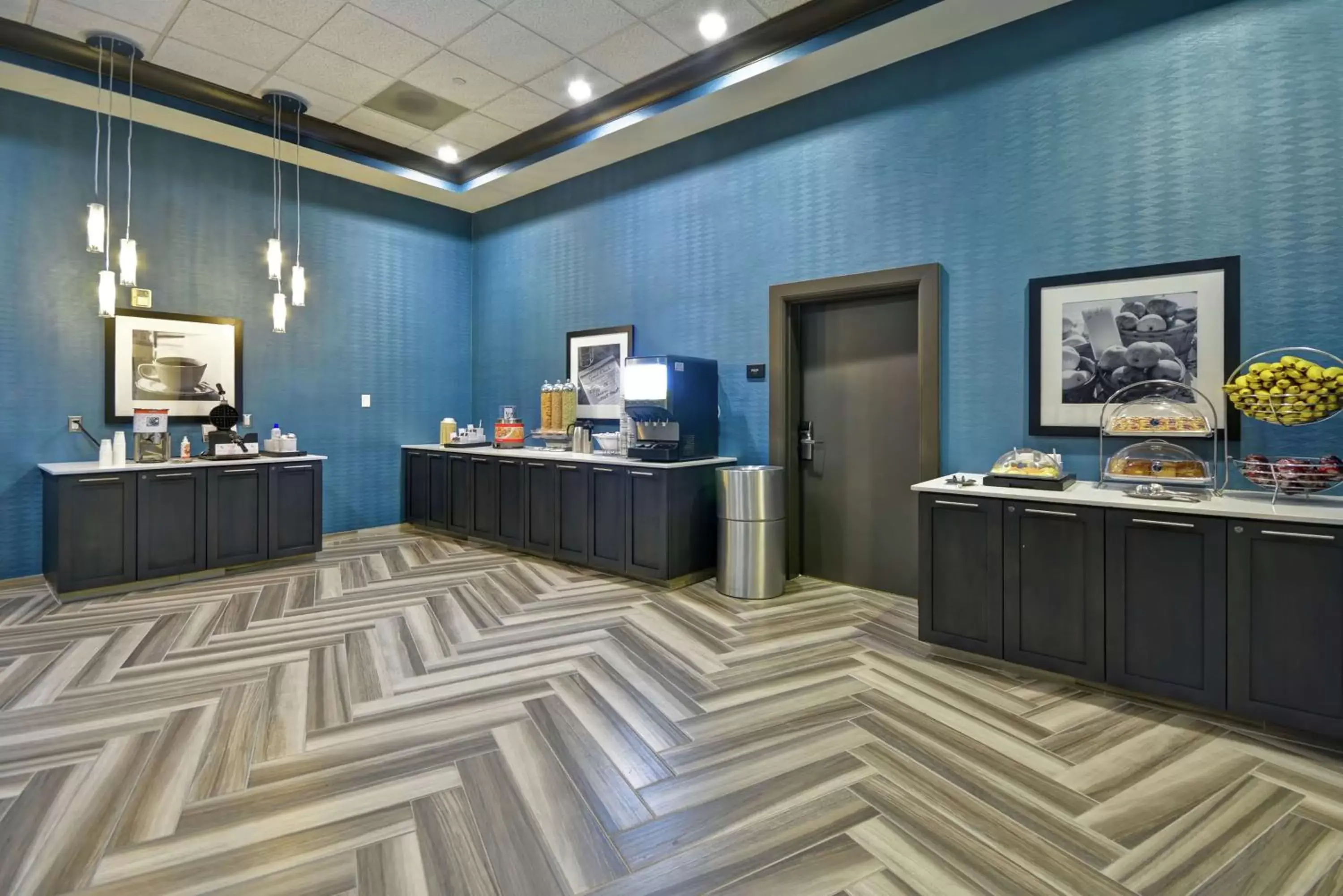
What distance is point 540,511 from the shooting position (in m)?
5.40

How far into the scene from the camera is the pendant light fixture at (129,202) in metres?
3.93

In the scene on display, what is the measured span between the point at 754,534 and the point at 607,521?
1.20 meters

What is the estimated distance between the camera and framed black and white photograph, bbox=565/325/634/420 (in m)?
5.82

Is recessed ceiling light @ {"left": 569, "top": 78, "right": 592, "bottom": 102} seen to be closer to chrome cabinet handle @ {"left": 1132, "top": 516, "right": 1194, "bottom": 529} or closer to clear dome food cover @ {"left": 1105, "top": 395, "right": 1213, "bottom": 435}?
clear dome food cover @ {"left": 1105, "top": 395, "right": 1213, "bottom": 435}

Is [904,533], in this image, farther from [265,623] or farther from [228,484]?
[228,484]

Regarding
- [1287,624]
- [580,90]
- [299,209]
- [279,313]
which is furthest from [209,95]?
[1287,624]

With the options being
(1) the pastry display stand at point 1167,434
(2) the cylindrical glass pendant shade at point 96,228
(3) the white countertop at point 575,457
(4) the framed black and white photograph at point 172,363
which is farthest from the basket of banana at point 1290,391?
(4) the framed black and white photograph at point 172,363

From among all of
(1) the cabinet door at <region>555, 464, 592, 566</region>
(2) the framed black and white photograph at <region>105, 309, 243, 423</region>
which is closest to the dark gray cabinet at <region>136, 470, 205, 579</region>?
(2) the framed black and white photograph at <region>105, 309, 243, 423</region>

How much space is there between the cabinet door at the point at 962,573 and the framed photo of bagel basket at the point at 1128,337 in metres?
0.85

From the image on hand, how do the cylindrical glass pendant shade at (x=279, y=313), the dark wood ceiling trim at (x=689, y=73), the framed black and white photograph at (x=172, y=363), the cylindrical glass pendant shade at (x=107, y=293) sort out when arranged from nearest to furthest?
the cylindrical glass pendant shade at (x=107, y=293) < the dark wood ceiling trim at (x=689, y=73) < the cylindrical glass pendant shade at (x=279, y=313) < the framed black and white photograph at (x=172, y=363)

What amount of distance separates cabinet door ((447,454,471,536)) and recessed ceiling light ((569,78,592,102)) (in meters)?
3.26

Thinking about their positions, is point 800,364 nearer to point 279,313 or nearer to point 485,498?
point 485,498

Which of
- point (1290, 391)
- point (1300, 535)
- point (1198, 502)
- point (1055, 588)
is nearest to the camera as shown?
point (1300, 535)

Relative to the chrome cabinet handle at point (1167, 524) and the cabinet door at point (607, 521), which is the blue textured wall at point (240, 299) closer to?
the cabinet door at point (607, 521)
